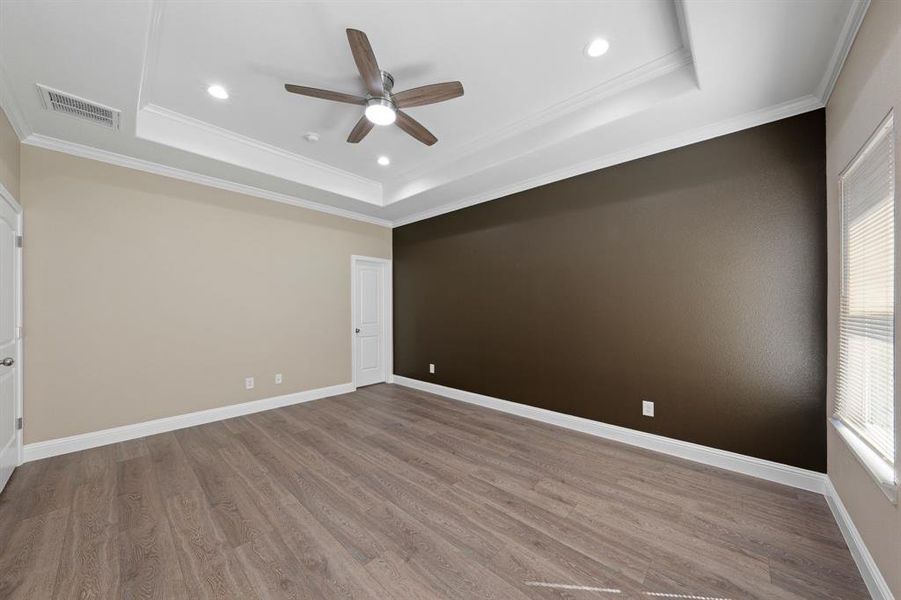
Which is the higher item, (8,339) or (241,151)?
(241,151)

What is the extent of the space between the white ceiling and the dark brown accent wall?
30cm

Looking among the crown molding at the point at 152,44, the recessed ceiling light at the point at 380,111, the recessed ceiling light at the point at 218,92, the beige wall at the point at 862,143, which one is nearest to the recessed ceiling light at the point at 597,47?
the beige wall at the point at 862,143

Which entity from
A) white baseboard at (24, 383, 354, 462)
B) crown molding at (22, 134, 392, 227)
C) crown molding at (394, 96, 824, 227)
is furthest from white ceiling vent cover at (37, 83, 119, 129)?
crown molding at (394, 96, 824, 227)

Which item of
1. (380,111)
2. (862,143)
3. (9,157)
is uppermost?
(380,111)

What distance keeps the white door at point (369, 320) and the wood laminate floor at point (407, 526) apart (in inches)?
89.7

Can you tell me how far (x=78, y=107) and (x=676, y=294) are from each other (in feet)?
16.5

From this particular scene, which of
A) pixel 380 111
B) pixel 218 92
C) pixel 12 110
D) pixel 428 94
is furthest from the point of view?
pixel 218 92

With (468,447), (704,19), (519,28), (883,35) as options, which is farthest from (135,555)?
(883,35)

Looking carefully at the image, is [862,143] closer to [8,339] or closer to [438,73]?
[438,73]

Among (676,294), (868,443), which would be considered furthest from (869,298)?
(676,294)

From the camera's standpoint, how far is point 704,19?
1.80m

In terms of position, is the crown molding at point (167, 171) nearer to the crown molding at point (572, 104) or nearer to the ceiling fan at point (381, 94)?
the crown molding at point (572, 104)

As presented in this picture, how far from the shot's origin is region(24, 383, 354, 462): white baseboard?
2922 millimetres

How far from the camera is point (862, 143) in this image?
5.58 feet
